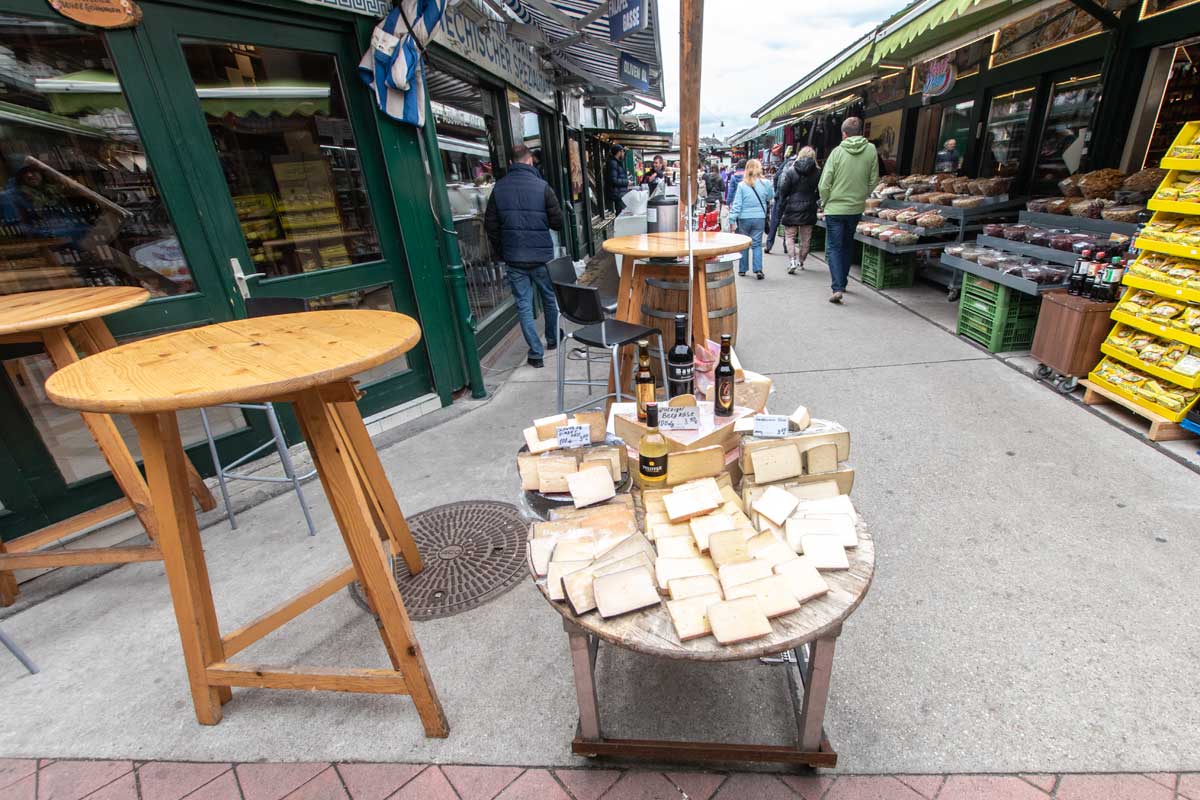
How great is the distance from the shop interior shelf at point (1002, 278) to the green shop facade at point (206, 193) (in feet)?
14.1

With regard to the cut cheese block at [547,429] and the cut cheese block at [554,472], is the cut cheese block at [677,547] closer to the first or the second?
the cut cheese block at [554,472]

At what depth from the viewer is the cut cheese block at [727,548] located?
132 centimetres

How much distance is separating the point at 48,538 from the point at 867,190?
24.3 ft

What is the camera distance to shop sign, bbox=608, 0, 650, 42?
4.42 metres

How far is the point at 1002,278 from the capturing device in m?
4.11

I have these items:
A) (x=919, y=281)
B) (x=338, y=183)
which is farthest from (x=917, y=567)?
(x=919, y=281)

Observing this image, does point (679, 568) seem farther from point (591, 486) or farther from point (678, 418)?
point (678, 418)

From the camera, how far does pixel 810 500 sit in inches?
60.5

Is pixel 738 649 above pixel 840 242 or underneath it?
underneath

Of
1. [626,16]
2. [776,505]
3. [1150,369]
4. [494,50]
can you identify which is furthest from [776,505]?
[494,50]

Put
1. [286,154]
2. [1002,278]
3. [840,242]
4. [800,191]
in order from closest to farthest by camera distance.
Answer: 1. [286,154]
2. [1002,278]
3. [840,242]
4. [800,191]

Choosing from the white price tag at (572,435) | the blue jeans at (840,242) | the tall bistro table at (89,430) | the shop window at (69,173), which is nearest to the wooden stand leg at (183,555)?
the tall bistro table at (89,430)

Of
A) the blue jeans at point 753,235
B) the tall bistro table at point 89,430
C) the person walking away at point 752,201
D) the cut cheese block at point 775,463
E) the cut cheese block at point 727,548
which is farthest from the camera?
the blue jeans at point 753,235

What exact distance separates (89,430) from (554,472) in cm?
214
